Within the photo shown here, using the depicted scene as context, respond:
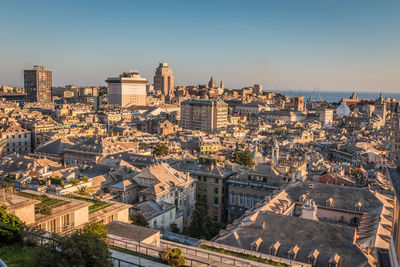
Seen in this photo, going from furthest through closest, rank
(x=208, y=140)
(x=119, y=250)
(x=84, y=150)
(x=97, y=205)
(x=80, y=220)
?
1. (x=208, y=140)
2. (x=84, y=150)
3. (x=97, y=205)
4. (x=80, y=220)
5. (x=119, y=250)

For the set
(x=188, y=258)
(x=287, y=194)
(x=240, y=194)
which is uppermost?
(x=188, y=258)

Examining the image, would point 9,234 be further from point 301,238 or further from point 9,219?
point 301,238

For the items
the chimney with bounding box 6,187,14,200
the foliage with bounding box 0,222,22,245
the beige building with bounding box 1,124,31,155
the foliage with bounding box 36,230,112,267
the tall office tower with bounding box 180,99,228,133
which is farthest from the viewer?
the tall office tower with bounding box 180,99,228,133

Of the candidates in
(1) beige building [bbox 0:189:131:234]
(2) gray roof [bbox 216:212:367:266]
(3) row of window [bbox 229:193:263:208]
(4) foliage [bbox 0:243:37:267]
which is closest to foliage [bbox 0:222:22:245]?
(4) foliage [bbox 0:243:37:267]

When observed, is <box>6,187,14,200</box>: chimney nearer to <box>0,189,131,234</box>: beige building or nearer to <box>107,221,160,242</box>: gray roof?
<box>0,189,131,234</box>: beige building

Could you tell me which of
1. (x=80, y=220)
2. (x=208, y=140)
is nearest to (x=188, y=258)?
(x=80, y=220)

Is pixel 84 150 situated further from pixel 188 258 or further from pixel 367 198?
pixel 188 258
